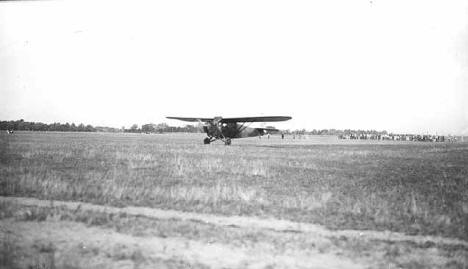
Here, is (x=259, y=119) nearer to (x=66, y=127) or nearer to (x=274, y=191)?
(x=274, y=191)

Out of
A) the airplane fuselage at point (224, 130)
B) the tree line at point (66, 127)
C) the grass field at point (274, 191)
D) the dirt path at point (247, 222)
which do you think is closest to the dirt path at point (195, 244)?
the dirt path at point (247, 222)

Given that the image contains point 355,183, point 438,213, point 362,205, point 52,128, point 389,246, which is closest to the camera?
point 389,246

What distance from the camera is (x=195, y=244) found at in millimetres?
7059

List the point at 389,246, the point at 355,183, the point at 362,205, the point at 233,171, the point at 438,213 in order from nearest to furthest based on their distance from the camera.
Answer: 1. the point at 389,246
2. the point at 438,213
3. the point at 362,205
4. the point at 355,183
5. the point at 233,171

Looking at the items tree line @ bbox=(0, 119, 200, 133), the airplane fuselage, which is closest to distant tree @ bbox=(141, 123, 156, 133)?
tree line @ bbox=(0, 119, 200, 133)

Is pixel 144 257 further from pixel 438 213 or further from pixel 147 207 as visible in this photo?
pixel 438 213

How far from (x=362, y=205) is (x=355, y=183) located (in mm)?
4102

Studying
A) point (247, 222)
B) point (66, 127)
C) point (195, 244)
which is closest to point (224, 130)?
point (247, 222)

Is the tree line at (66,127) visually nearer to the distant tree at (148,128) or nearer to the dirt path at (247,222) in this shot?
the distant tree at (148,128)

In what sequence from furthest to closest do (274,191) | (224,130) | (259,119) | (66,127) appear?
(66,127) < (224,130) < (259,119) < (274,191)

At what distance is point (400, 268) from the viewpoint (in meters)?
6.26

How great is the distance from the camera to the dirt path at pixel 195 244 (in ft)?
20.5

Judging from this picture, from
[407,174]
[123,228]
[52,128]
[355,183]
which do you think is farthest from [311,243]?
[52,128]

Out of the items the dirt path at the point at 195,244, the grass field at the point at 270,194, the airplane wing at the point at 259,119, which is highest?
the airplane wing at the point at 259,119
